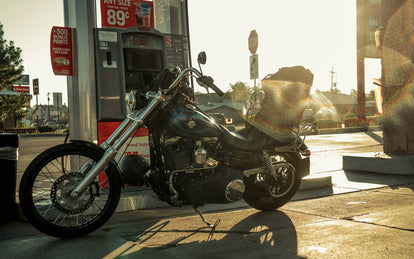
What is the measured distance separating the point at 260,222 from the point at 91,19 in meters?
3.49

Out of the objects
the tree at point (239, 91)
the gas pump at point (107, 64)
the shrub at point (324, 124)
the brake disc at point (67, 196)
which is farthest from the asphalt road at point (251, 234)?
the tree at point (239, 91)

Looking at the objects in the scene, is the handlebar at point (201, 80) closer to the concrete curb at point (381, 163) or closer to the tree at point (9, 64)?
the concrete curb at point (381, 163)

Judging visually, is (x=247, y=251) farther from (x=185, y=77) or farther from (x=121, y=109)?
(x=121, y=109)

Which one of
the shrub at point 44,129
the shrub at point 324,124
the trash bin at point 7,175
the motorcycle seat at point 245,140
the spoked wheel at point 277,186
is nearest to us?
the motorcycle seat at point 245,140

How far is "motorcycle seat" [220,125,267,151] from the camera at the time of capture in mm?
4160

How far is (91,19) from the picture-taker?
582cm

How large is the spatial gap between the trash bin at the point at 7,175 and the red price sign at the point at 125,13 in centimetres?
261

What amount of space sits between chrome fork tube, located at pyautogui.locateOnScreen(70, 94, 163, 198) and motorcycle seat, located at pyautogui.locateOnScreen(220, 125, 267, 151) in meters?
0.75

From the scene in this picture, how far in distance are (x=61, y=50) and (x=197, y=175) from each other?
3.04 m

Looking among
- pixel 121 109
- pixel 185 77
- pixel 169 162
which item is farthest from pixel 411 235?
pixel 121 109

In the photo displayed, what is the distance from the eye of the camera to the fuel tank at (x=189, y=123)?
12.6ft

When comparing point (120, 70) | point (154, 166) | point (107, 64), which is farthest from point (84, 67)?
point (154, 166)

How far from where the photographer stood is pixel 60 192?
3662mm

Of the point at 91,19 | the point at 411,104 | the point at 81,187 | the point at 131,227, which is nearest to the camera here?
the point at 81,187
